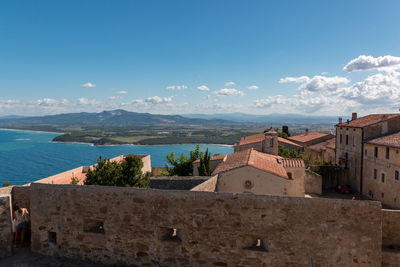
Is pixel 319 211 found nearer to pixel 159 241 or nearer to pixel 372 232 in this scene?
pixel 372 232

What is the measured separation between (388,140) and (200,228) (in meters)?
19.9

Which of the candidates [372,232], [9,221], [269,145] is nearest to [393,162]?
[269,145]

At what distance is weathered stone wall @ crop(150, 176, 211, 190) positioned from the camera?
18.9 meters

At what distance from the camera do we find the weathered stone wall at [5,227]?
8938 mm

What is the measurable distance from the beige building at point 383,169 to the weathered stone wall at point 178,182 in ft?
43.9

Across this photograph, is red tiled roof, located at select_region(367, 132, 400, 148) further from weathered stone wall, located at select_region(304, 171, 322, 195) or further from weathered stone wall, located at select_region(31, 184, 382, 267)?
weathered stone wall, located at select_region(31, 184, 382, 267)

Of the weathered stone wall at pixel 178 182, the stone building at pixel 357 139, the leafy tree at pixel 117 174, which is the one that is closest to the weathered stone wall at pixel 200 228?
the weathered stone wall at pixel 178 182

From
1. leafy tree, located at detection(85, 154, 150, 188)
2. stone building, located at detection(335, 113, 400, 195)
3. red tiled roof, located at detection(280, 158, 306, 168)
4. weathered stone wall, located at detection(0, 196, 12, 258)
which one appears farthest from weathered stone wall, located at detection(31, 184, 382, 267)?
stone building, located at detection(335, 113, 400, 195)

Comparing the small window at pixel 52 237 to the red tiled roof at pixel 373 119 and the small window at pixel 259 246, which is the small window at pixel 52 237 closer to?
the small window at pixel 259 246

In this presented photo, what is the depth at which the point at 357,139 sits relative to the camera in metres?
25.4

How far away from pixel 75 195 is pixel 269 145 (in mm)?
17537

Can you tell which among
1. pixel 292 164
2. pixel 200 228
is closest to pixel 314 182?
pixel 292 164

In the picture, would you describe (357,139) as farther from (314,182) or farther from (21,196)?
(21,196)

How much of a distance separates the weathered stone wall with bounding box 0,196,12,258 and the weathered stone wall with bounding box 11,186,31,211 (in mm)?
1826
